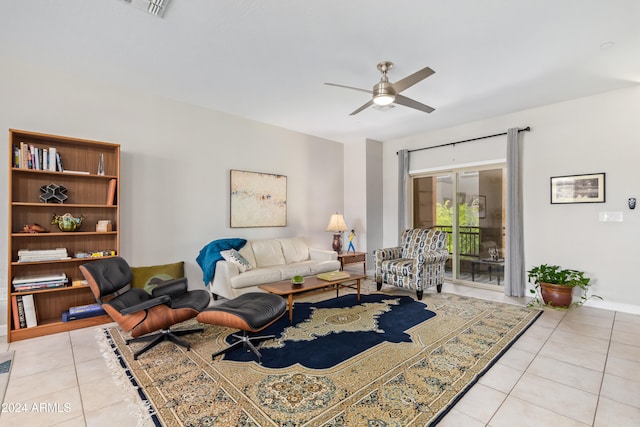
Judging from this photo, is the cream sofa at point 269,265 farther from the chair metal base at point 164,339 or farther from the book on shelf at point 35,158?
the book on shelf at point 35,158

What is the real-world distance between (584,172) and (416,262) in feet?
8.44

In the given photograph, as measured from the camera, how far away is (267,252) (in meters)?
4.93

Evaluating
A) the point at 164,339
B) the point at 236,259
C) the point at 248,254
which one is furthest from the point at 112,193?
the point at 248,254

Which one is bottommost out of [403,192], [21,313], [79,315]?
[79,315]

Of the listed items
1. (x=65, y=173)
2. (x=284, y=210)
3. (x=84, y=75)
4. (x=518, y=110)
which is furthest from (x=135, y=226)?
(x=518, y=110)

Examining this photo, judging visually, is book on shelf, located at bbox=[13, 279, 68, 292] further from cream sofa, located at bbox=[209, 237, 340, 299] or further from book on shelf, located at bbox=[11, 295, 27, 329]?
cream sofa, located at bbox=[209, 237, 340, 299]

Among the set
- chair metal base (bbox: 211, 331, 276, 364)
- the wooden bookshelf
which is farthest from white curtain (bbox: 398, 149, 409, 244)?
the wooden bookshelf

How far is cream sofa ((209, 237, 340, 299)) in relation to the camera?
13.1 feet

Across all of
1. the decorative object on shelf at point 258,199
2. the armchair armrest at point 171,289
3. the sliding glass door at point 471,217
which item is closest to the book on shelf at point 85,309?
the armchair armrest at point 171,289

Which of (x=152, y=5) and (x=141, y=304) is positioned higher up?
(x=152, y=5)

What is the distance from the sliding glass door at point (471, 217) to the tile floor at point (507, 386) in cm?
210

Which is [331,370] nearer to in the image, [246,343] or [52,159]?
[246,343]

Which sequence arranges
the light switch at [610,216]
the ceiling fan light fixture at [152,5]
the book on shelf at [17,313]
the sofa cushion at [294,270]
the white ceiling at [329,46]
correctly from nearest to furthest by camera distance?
the ceiling fan light fixture at [152,5] → the white ceiling at [329,46] → the book on shelf at [17,313] → the light switch at [610,216] → the sofa cushion at [294,270]

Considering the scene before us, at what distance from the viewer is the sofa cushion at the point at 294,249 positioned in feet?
17.0
